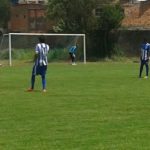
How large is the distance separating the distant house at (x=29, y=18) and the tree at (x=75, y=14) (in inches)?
713

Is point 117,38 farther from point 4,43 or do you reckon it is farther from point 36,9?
point 36,9

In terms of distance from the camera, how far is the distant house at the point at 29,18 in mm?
79250

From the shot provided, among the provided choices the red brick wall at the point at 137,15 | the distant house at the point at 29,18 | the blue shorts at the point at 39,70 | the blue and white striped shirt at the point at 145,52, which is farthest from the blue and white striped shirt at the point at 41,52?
the distant house at the point at 29,18

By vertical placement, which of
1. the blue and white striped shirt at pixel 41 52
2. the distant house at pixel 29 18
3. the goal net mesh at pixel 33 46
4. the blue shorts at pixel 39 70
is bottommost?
the goal net mesh at pixel 33 46

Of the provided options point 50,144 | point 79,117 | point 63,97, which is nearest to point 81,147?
point 50,144

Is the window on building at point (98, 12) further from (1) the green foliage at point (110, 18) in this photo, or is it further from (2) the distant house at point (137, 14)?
(2) the distant house at point (137, 14)

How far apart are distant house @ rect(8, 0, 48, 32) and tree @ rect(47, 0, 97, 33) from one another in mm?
18116

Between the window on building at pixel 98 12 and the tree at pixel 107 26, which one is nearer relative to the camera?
the tree at pixel 107 26

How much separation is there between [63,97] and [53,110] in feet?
12.7

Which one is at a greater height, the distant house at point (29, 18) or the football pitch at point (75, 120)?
the distant house at point (29, 18)

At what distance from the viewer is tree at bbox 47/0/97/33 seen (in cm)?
5919

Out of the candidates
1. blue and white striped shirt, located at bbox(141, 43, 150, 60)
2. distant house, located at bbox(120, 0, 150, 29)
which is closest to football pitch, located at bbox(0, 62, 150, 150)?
blue and white striped shirt, located at bbox(141, 43, 150, 60)

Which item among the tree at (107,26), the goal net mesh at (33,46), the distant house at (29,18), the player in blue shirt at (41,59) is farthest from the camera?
the distant house at (29,18)

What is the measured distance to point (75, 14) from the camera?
2331 inches
